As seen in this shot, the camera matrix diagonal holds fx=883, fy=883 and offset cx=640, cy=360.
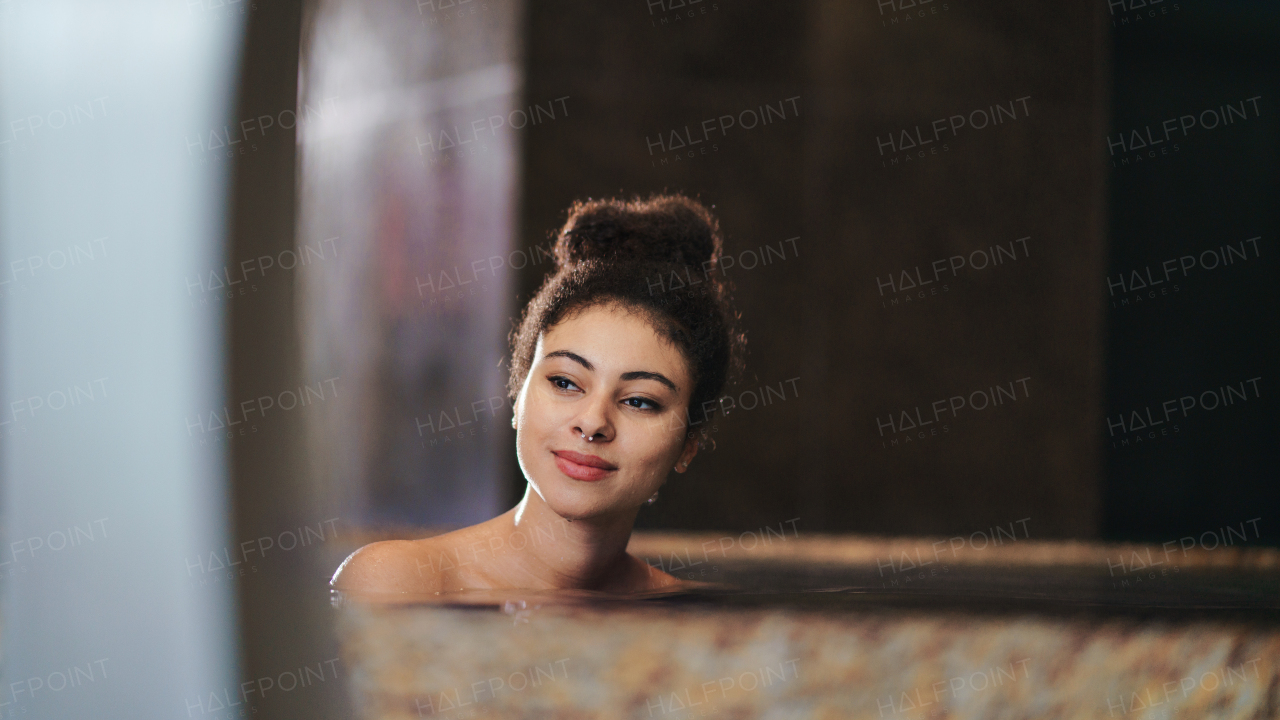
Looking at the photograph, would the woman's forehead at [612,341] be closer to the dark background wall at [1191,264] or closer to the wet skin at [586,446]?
the wet skin at [586,446]

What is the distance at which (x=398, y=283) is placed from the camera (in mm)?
622

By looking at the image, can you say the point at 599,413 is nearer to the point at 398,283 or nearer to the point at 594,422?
the point at 594,422

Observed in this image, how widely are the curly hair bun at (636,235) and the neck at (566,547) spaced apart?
0.39ft

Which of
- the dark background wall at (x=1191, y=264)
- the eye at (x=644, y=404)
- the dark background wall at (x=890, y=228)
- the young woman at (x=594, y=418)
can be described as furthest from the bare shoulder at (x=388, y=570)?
the dark background wall at (x=1191, y=264)

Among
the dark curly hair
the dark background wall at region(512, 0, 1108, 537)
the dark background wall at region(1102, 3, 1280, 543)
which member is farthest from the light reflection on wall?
the dark background wall at region(1102, 3, 1280, 543)

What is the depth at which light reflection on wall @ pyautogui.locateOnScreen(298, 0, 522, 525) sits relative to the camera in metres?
0.55

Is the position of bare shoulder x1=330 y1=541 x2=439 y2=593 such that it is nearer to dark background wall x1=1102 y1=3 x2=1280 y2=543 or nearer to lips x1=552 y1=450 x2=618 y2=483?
lips x1=552 y1=450 x2=618 y2=483

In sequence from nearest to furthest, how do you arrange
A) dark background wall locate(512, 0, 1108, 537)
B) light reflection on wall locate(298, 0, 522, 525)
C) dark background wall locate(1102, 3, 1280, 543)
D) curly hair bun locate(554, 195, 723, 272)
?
curly hair bun locate(554, 195, 723, 272) < light reflection on wall locate(298, 0, 522, 525) < dark background wall locate(512, 0, 1108, 537) < dark background wall locate(1102, 3, 1280, 543)

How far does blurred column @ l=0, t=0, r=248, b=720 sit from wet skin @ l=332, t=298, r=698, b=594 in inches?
5.2

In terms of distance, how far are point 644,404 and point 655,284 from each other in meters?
0.06

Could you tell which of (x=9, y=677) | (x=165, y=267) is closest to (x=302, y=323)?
(x=165, y=267)

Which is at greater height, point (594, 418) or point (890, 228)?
point (890, 228)

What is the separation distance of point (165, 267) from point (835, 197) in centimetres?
109

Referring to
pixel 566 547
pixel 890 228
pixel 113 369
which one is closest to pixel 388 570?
pixel 566 547
